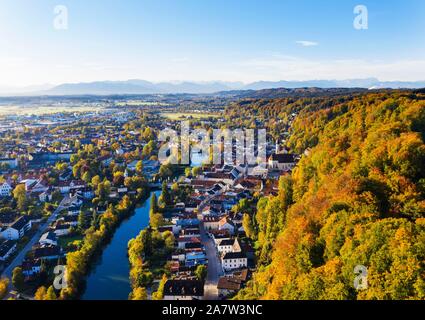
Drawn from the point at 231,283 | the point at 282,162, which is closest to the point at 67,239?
the point at 231,283

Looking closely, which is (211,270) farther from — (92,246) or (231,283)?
(92,246)

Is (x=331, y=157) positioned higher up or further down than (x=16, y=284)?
higher up

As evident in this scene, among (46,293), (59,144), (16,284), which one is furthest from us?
(59,144)

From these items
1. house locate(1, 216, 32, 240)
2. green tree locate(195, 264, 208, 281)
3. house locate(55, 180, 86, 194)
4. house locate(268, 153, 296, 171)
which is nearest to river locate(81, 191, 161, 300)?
green tree locate(195, 264, 208, 281)

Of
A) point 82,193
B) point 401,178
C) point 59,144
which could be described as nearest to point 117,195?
point 82,193

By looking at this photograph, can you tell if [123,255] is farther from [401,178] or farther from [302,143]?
[302,143]
